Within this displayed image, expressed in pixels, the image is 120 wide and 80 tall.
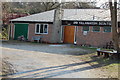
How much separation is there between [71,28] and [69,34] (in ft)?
2.65

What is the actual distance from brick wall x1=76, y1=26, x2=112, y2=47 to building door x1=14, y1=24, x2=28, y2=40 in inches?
284

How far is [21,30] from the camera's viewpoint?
2480 cm

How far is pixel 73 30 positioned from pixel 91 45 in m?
3.23

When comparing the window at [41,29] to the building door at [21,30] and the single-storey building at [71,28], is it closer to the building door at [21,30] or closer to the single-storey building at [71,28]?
the single-storey building at [71,28]

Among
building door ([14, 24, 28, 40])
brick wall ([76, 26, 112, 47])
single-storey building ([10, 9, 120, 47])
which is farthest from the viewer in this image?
building door ([14, 24, 28, 40])

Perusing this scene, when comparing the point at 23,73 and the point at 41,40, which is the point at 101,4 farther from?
the point at 41,40

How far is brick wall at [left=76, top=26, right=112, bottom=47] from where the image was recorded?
20.9m

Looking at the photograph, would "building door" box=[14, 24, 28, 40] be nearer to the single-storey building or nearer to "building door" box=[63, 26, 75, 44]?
the single-storey building

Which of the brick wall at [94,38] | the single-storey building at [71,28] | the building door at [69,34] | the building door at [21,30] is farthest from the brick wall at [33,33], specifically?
the brick wall at [94,38]

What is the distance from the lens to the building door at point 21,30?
24.6 meters

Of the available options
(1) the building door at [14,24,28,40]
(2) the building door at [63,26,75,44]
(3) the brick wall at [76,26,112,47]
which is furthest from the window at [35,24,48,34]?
(3) the brick wall at [76,26,112,47]

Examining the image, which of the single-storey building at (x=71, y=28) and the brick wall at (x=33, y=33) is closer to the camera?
the single-storey building at (x=71, y=28)

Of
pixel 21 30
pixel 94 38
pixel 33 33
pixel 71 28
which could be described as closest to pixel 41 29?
pixel 33 33

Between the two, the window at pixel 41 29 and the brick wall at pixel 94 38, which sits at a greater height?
the window at pixel 41 29
